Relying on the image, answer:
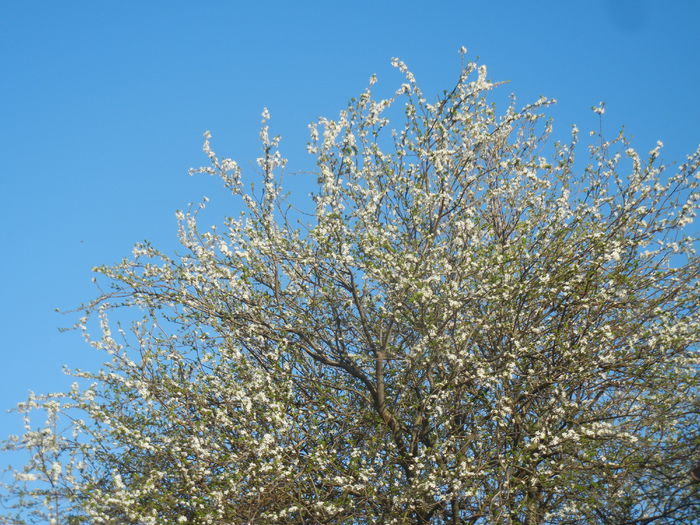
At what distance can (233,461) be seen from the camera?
10750 mm

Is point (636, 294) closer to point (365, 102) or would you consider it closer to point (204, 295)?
point (365, 102)

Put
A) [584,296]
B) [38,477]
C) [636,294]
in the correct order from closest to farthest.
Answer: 1. [38,477]
2. [584,296]
3. [636,294]

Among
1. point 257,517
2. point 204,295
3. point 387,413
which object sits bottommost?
point 257,517

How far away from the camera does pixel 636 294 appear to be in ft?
42.4

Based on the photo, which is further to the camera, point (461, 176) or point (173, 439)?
point (461, 176)

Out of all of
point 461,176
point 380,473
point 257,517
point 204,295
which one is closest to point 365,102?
point 461,176

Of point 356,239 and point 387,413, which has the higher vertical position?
point 356,239

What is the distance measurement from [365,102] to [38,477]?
25.7 ft

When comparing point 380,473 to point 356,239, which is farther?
point 356,239

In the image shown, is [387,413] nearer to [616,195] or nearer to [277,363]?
[277,363]

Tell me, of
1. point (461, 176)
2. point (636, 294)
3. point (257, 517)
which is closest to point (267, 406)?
point (257, 517)

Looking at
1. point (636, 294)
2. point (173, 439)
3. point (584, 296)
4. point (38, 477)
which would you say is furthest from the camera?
point (636, 294)

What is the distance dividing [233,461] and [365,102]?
6.40 meters

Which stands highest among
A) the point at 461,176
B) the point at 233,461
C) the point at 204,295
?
the point at 461,176
